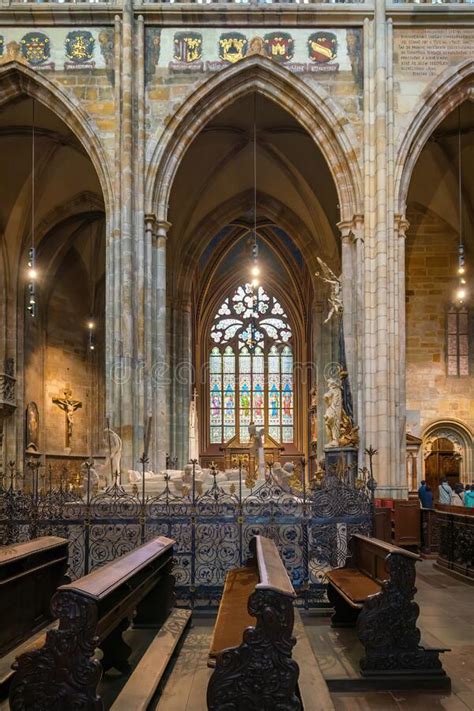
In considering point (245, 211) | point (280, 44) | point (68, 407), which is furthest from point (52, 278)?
point (280, 44)

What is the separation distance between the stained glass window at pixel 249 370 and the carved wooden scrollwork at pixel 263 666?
28990mm

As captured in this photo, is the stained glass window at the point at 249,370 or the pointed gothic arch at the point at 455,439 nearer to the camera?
the pointed gothic arch at the point at 455,439

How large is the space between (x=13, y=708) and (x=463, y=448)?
809 inches

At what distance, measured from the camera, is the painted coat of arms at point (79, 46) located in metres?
16.9

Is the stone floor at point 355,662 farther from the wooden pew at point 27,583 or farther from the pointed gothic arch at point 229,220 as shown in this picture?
the pointed gothic arch at point 229,220

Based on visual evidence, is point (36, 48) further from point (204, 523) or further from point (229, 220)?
point (204, 523)

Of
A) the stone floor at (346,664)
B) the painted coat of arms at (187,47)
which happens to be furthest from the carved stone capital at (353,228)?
the stone floor at (346,664)

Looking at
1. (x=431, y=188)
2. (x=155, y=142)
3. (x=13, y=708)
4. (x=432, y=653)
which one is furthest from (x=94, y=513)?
(x=431, y=188)

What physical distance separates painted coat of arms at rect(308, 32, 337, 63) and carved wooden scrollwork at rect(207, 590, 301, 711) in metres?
15.1

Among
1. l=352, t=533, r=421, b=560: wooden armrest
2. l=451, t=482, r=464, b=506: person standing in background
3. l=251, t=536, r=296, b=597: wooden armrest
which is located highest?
l=251, t=536, r=296, b=597: wooden armrest

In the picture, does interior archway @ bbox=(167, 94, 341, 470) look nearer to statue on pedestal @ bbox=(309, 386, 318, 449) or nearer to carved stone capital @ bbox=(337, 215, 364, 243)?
statue on pedestal @ bbox=(309, 386, 318, 449)

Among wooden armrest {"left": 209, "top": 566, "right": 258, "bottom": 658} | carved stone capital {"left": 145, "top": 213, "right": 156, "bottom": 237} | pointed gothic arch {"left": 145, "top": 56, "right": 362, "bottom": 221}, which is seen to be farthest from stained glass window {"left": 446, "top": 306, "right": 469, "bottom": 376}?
wooden armrest {"left": 209, "top": 566, "right": 258, "bottom": 658}

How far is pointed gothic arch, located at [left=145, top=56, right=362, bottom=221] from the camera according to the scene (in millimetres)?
16922

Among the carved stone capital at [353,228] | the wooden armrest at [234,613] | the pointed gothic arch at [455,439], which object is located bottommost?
the wooden armrest at [234,613]
